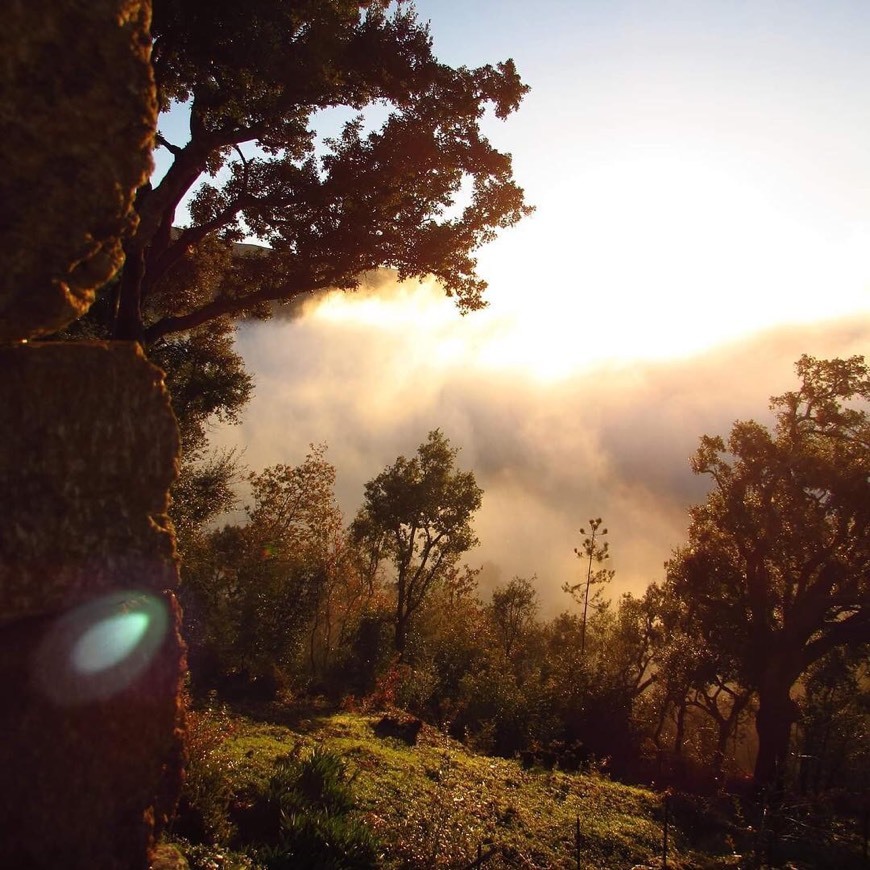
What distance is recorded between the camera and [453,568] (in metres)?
36.2

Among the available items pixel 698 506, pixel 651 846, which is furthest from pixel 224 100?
pixel 698 506

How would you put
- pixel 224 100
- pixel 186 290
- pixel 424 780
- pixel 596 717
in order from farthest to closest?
pixel 596 717 < pixel 186 290 < pixel 424 780 < pixel 224 100

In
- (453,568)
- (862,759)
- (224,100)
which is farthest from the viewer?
(453,568)

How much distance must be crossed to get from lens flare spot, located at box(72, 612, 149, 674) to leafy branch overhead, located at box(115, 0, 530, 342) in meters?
5.21

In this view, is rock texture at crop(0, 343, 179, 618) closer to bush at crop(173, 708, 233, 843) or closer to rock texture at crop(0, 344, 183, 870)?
rock texture at crop(0, 344, 183, 870)

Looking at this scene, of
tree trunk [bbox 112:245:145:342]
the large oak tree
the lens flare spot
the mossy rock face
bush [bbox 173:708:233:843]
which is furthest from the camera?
the large oak tree

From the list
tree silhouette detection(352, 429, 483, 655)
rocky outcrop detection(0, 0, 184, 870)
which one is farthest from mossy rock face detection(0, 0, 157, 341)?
tree silhouette detection(352, 429, 483, 655)

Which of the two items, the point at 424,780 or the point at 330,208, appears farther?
the point at 424,780

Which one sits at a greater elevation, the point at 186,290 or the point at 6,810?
the point at 186,290

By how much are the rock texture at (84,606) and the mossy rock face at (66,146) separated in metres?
0.62

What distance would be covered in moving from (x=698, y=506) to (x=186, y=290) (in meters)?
21.3

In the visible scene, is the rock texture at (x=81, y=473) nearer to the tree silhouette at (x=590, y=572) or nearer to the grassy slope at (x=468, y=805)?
the grassy slope at (x=468, y=805)

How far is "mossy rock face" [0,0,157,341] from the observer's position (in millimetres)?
3914

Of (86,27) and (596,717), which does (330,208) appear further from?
(596,717)
